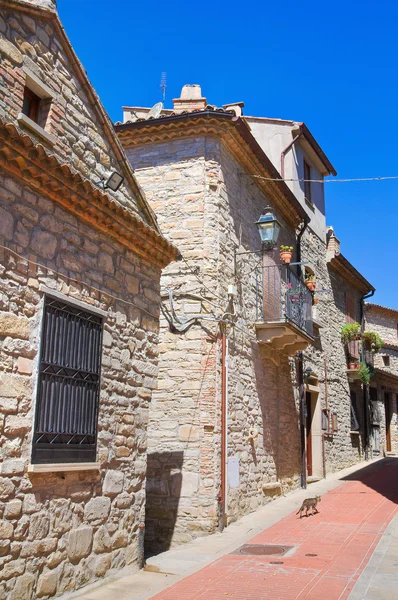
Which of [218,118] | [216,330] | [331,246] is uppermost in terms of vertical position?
[331,246]

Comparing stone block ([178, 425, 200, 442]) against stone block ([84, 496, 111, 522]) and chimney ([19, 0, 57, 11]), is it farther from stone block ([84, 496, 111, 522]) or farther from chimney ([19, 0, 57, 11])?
chimney ([19, 0, 57, 11])

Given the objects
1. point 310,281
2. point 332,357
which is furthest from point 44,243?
point 332,357

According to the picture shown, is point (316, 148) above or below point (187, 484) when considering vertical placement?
above

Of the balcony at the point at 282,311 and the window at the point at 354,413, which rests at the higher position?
the balcony at the point at 282,311

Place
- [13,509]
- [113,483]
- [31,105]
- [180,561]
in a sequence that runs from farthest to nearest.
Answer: [180,561]
[113,483]
[31,105]
[13,509]

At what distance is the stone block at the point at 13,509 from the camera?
15.9ft

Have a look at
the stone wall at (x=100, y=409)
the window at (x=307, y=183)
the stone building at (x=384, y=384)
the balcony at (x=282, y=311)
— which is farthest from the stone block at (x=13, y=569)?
the stone building at (x=384, y=384)

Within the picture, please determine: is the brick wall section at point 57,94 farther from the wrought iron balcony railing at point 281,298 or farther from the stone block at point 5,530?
the wrought iron balcony railing at point 281,298

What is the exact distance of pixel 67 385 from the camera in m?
5.77

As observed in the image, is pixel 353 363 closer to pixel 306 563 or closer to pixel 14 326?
pixel 306 563

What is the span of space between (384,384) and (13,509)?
2130cm

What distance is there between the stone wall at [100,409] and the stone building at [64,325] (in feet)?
0.05

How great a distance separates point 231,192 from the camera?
36.2ft

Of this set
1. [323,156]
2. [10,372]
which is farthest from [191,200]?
[323,156]
